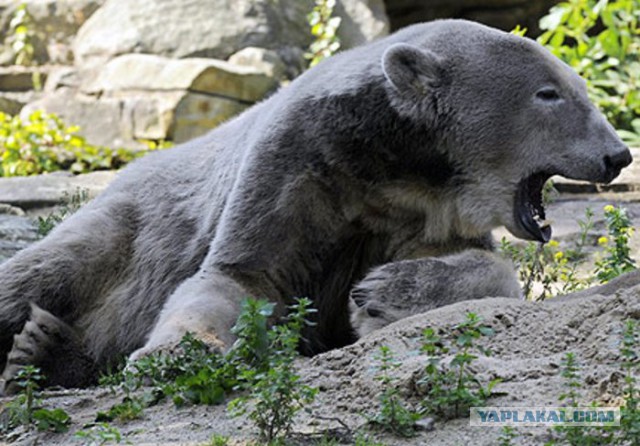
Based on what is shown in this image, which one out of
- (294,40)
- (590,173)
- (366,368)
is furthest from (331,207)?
(294,40)

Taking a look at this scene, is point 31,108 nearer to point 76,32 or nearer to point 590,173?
point 76,32

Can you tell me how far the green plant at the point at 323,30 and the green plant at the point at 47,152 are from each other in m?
2.36

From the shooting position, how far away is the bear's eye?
5734 mm

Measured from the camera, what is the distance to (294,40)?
46.9 feet

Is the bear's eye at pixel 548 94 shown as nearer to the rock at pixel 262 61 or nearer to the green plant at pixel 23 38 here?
the rock at pixel 262 61

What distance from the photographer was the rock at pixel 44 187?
32.6ft

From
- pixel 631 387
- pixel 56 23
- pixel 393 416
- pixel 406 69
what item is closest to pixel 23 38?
pixel 56 23

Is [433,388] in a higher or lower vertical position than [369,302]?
A: higher

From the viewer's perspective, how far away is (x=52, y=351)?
5934mm

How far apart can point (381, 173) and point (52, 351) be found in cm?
185

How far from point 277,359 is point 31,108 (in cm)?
1054

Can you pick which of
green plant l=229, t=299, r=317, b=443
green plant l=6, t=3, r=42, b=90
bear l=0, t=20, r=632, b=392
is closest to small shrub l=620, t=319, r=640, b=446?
green plant l=229, t=299, r=317, b=443

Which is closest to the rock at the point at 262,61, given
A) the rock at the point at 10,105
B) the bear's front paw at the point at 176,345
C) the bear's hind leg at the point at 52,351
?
the rock at the point at 10,105

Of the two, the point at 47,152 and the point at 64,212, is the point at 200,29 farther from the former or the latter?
the point at 64,212
